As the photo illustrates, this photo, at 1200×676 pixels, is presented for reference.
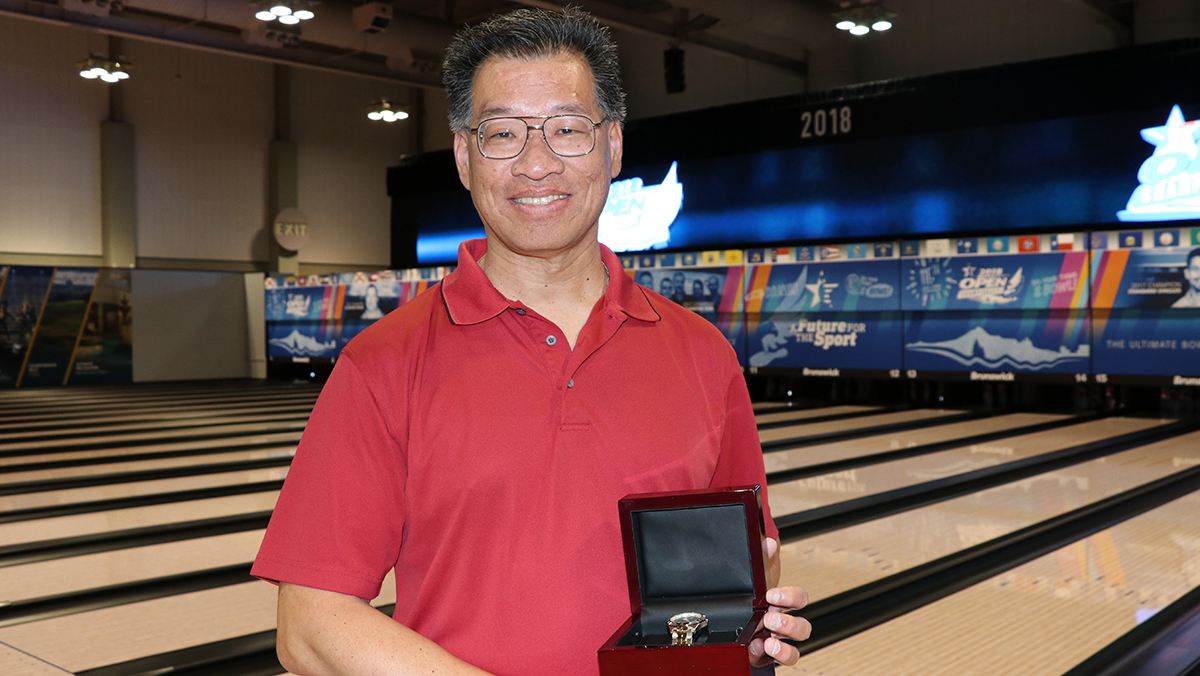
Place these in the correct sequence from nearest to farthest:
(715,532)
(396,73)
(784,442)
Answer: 1. (715,532)
2. (784,442)
3. (396,73)

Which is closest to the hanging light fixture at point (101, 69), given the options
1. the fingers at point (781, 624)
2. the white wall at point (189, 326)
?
the white wall at point (189, 326)

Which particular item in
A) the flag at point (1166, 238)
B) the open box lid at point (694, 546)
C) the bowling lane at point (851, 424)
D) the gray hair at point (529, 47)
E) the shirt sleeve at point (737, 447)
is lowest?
the bowling lane at point (851, 424)

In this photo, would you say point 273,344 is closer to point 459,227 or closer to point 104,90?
point 459,227

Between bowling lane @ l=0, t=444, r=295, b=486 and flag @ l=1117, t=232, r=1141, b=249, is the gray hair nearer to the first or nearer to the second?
bowling lane @ l=0, t=444, r=295, b=486

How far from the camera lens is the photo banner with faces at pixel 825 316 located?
8.07 m

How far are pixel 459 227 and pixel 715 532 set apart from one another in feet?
37.9

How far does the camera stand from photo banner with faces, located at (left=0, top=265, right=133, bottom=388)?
35.7 ft

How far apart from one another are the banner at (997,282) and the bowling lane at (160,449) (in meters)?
5.01

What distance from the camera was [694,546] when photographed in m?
0.96

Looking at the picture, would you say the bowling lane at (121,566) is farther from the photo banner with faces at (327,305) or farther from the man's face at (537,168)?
the photo banner with faces at (327,305)

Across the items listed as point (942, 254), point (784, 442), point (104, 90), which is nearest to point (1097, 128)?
point (942, 254)

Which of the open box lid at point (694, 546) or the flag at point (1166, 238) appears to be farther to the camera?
the flag at point (1166, 238)

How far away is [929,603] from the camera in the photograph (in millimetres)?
2672

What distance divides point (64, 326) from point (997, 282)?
10038 mm
